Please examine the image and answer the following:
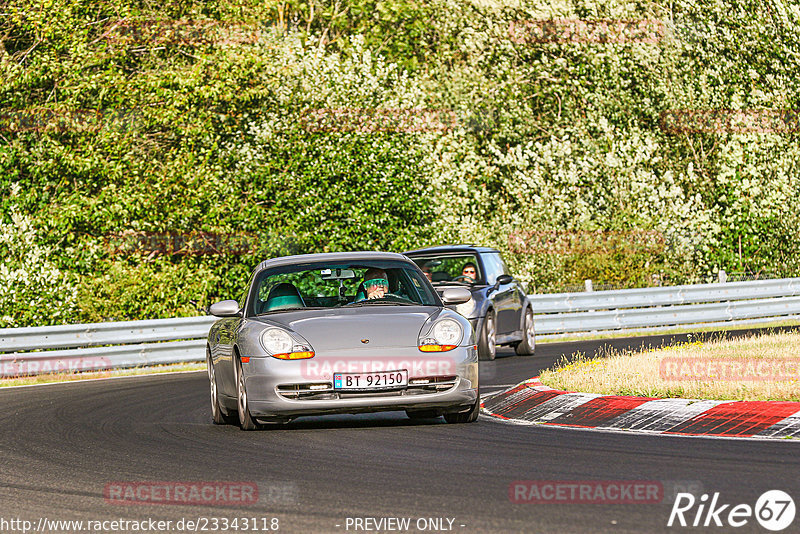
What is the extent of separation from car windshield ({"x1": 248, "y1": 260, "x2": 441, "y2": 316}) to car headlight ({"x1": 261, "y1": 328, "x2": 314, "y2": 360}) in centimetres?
71

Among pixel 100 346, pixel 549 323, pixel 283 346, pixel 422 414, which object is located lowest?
pixel 549 323

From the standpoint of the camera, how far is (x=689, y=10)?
39.5 metres

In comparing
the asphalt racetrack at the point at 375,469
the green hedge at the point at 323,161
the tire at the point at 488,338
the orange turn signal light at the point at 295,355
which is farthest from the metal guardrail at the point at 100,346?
the orange turn signal light at the point at 295,355

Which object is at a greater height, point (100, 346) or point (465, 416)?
point (465, 416)

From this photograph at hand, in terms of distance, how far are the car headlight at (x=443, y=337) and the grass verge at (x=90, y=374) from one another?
1069 centimetres

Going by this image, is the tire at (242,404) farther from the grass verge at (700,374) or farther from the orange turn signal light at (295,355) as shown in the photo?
the grass verge at (700,374)

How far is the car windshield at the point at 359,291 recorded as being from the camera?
11812 millimetres

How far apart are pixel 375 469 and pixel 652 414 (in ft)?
9.45

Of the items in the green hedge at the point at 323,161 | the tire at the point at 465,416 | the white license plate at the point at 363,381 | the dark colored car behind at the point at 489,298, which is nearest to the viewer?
the white license plate at the point at 363,381

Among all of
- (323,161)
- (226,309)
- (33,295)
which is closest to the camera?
(226,309)

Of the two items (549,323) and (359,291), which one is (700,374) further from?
(549,323)

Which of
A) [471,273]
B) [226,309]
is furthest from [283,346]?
[471,273]

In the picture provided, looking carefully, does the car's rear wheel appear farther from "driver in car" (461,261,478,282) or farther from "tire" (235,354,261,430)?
"driver in car" (461,261,478,282)

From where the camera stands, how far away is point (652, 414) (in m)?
10.5
